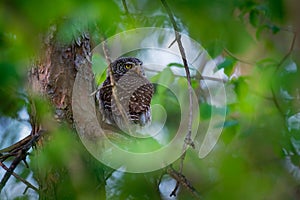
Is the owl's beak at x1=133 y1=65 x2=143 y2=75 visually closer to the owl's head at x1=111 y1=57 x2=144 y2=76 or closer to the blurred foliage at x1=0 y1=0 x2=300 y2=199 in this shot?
the owl's head at x1=111 y1=57 x2=144 y2=76

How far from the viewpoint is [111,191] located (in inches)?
52.0

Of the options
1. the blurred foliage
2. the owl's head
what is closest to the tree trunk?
the blurred foliage

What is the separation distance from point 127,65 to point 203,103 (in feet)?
1.56

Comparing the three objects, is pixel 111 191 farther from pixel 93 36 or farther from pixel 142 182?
pixel 93 36

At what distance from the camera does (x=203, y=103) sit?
Result: 218 cm

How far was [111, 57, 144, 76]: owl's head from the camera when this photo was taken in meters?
1.79

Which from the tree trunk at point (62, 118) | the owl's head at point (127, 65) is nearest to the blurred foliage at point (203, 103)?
the tree trunk at point (62, 118)

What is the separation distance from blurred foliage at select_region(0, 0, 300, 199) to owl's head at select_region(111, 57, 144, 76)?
0.43 feet

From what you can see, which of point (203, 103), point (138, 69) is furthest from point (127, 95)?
point (203, 103)

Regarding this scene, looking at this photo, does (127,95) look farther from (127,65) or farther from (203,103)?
(203,103)

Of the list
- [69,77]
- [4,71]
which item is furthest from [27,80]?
[4,71]

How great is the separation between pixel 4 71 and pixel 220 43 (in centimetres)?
122

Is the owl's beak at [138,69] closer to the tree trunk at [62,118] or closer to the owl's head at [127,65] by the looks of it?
the owl's head at [127,65]

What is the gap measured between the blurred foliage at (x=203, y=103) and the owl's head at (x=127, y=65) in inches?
5.1
